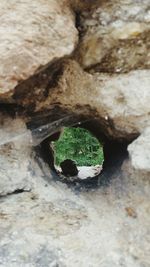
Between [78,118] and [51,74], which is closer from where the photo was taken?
[51,74]

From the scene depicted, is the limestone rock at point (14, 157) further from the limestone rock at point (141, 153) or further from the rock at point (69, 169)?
the rock at point (69, 169)

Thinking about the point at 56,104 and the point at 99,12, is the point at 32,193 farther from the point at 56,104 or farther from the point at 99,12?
the point at 99,12

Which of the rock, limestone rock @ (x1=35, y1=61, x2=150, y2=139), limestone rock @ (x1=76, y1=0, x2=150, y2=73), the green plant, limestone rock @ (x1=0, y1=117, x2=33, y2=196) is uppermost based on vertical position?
limestone rock @ (x1=76, y1=0, x2=150, y2=73)

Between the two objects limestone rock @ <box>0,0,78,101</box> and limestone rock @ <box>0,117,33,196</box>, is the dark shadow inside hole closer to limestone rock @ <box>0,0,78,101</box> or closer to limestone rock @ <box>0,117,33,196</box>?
limestone rock @ <box>0,117,33,196</box>

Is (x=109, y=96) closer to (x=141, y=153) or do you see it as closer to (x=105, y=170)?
(x=141, y=153)

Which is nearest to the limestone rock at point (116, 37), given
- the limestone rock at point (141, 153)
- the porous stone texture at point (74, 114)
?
the porous stone texture at point (74, 114)

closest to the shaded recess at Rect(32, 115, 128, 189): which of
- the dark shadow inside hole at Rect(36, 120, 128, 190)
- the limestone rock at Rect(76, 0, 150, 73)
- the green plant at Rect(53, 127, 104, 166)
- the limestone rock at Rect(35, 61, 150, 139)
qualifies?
the dark shadow inside hole at Rect(36, 120, 128, 190)

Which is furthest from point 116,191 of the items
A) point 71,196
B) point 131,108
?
point 131,108
